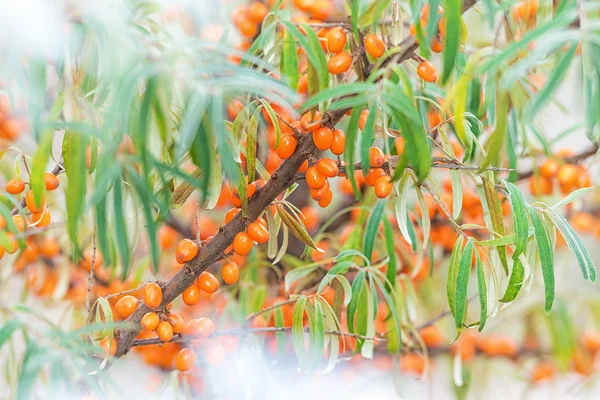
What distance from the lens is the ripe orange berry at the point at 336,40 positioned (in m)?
0.55

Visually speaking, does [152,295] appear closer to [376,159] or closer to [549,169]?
[376,159]

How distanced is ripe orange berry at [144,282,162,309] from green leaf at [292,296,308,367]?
0.13 m

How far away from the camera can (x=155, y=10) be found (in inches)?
25.0

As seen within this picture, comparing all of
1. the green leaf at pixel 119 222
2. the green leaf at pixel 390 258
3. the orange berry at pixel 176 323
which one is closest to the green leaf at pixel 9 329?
the green leaf at pixel 119 222

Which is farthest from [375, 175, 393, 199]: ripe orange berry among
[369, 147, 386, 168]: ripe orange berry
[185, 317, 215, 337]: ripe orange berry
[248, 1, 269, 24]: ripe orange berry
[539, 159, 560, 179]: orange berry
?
[539, 159, 560, 179]: orange berry

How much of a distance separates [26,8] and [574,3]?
Answer: 0.44m

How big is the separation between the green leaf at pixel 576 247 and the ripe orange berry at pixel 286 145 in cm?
23

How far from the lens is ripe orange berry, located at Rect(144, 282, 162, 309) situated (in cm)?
61

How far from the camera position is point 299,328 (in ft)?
2.07

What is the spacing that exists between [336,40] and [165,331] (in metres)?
0.31

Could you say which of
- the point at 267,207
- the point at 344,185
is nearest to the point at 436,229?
the point at 344,185

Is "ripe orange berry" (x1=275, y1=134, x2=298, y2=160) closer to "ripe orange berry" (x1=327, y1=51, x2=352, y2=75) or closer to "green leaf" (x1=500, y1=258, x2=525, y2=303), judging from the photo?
"ripe orange berry" (x1=327, y1=51, x2=352, y2=75)

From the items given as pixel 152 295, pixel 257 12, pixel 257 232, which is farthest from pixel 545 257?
pixel 257 12

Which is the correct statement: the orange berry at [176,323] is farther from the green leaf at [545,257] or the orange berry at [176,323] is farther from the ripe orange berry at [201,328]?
the green leaf at [545,257]
